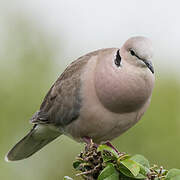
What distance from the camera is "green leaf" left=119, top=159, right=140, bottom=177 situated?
325 centimetres

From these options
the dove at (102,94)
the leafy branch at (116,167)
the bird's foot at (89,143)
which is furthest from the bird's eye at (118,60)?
the leafy branch at (116,167)

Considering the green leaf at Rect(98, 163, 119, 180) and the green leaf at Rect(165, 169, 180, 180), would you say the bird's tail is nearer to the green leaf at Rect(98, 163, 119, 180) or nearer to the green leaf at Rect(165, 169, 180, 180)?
the green leaf at Rect(98, 163, 119, 180)

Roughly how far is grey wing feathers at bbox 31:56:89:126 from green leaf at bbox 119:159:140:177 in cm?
164

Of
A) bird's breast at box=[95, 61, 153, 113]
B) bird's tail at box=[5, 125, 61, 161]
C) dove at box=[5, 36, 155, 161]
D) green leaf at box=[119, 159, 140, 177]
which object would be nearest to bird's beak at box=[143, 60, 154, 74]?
dove at box=[5, 36, 155, 161]

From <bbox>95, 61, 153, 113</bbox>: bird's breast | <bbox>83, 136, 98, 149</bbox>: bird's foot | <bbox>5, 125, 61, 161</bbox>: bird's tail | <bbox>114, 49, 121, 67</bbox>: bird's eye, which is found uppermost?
<bbox>114, 49, 121, 67</bbox>: bird's eye

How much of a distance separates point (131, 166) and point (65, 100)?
6.57 ft

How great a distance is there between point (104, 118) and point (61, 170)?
335cm

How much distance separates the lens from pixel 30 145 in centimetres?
577

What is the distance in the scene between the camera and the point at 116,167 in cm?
344

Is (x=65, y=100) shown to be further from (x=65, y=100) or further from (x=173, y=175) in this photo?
(x=173, y=175)

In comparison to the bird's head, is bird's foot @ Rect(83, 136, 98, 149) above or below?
below

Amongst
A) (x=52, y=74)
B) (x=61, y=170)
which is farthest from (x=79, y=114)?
(x=52, y=74)

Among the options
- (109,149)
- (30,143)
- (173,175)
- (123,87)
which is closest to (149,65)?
(123,87)

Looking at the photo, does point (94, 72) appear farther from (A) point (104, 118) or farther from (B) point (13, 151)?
(B) point (13, 151)
